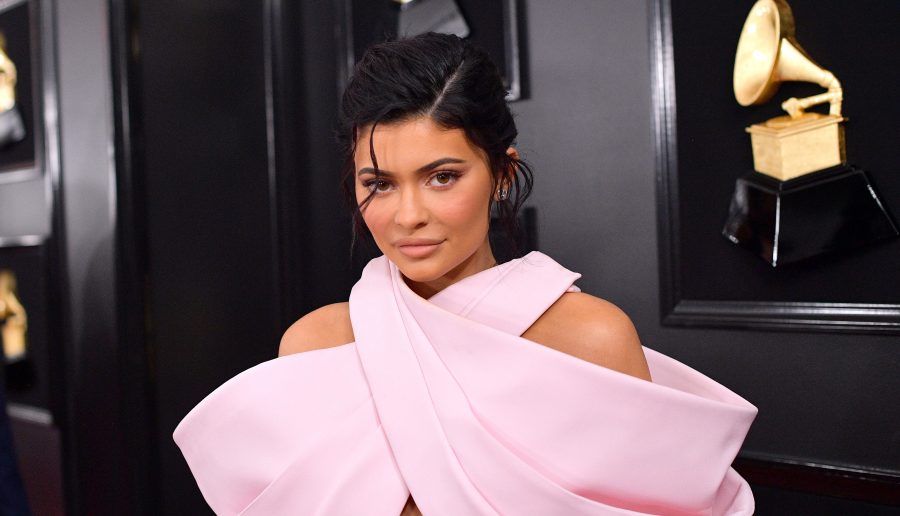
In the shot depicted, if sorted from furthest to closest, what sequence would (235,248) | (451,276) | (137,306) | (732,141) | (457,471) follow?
(235,248)
(137,306)
(732,141)
(451,276)
(457,471)

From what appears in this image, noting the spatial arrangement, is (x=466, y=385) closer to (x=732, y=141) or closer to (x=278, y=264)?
(x=732, y=141)

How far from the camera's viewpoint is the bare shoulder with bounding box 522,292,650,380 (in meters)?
0.69

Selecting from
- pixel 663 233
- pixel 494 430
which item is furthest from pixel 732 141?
pixel 494 430

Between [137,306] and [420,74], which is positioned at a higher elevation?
[420,74]

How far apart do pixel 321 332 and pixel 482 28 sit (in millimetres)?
727

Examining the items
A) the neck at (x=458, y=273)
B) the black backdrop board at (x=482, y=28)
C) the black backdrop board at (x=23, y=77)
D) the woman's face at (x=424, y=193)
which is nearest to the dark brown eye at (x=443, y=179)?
the woman's face at (x=424, y=193)

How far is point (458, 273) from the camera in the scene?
2.54 ft

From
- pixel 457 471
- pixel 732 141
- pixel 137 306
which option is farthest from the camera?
pixel 137 306

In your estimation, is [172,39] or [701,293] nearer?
[701,293]

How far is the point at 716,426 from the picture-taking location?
653 mm

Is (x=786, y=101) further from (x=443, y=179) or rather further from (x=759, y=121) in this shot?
(x=443, y=179)

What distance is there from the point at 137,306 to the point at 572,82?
84 centimetres

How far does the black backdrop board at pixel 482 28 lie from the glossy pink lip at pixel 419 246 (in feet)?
1.81

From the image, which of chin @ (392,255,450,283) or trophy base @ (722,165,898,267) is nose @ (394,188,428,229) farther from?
trophy base @ (722,165,898,267)
